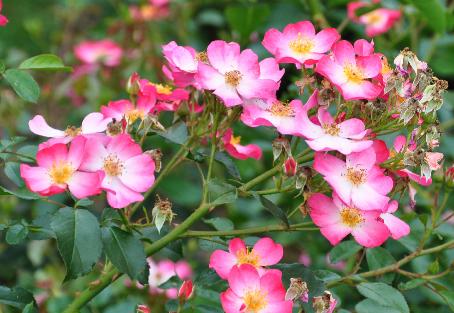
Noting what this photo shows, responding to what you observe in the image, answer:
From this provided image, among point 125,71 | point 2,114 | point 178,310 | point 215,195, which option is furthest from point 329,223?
point 125,71

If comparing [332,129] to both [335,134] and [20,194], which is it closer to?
[335,134]

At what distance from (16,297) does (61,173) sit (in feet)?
0.87

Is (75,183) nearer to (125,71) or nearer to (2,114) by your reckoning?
(2,114)

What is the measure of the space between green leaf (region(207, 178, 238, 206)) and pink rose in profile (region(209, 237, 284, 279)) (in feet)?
0.22

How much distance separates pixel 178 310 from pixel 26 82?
384 mm

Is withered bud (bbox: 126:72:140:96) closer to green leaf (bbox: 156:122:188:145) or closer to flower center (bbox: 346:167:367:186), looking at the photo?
green leaf (bbox: 156:122:188:145)

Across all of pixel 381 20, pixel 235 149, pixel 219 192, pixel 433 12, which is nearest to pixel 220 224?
pixel 235 149

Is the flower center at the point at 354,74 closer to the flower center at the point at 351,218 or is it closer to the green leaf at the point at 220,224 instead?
the flower center at the point at 351,218

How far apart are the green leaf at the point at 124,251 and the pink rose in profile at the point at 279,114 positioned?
0.20 metres

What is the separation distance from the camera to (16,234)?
40.9 inches

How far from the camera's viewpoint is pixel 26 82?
1.14m

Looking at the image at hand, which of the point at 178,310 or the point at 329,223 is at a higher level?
the point at 329,223

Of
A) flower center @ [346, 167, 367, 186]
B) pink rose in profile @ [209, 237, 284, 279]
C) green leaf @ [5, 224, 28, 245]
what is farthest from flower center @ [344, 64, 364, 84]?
green leaf @ [5, 224, 28, 245]

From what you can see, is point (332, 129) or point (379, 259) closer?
point (332, 129)
